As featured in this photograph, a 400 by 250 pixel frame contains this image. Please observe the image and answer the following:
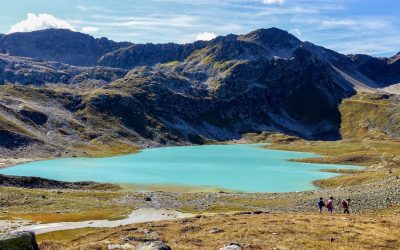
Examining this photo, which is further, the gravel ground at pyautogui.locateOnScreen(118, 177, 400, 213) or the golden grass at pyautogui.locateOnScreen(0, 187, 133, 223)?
the golden grass at pyautogui.locateOnScreen(0, 187, 133, 223)

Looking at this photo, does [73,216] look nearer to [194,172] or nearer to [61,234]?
[61,234]

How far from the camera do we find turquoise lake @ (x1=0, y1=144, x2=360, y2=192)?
400ft

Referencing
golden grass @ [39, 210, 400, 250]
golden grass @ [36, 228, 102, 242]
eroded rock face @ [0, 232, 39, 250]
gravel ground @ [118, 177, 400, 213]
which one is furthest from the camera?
gravel ground @ [118, 177, 400, 213]

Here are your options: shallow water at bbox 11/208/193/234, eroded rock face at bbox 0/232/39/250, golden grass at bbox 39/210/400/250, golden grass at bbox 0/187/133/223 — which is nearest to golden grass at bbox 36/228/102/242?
shallow water at bbox 11/208/193/234

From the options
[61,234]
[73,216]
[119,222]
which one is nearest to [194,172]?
[73,216]

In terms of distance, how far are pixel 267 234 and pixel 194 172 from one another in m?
104

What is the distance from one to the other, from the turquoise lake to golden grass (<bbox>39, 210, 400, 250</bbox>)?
201 feet

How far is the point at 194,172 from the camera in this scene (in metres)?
145

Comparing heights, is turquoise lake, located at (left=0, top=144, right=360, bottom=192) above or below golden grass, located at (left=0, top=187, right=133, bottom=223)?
below

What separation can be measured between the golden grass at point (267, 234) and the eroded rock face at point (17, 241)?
9.47 metres

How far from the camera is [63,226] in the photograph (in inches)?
2618

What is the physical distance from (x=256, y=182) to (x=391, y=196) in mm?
52538

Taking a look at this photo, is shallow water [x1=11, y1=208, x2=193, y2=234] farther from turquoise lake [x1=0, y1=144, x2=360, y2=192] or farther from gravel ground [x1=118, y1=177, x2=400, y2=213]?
turquoise lake [x1=0, y1=144, x2=360, y2=192]

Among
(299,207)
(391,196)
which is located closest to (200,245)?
(299,207)
